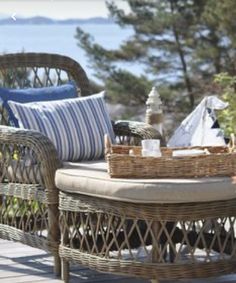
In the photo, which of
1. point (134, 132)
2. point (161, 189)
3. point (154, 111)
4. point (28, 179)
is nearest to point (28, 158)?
point (28, 179)

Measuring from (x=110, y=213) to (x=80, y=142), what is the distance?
2.41 ft

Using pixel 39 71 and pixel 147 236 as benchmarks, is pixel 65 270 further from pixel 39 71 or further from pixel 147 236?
pixel 39 71

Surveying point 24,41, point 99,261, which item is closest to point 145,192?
point 99,261

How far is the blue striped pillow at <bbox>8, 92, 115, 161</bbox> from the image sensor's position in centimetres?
342

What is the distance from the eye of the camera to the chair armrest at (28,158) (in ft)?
10.0

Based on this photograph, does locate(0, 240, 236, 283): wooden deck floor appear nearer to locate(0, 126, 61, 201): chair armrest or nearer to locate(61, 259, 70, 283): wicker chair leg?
locate(61, 259, 70, 283): wicker chair leg

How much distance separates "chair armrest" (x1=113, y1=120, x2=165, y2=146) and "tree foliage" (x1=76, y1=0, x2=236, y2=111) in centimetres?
835

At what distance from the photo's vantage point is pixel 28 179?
321cm

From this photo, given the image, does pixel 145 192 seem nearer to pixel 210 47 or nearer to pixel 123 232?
pixel 123 232

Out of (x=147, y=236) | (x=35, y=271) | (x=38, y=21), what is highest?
(x=38, y=21)

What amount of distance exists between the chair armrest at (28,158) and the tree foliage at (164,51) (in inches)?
350

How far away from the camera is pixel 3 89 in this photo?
11.8 feet

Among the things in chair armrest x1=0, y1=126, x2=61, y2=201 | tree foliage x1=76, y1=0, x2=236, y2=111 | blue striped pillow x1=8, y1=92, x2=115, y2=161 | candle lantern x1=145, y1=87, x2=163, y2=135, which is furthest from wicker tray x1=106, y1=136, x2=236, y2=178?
tree foliage x1=76, y1=0, x2=236, y2=111

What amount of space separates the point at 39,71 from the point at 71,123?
1.94ft
